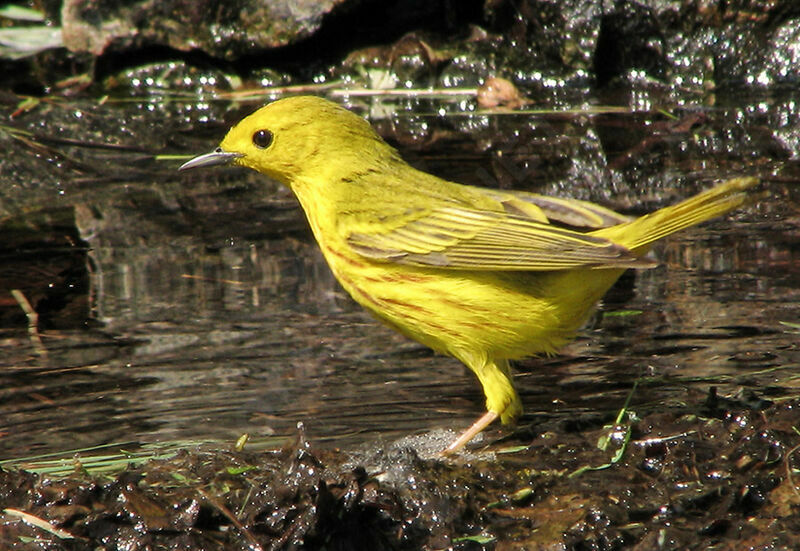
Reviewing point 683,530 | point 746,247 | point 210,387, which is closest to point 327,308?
point 210,387

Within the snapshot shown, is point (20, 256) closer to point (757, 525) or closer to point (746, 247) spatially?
point (746, 247)

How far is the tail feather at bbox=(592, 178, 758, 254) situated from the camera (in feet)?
14.3

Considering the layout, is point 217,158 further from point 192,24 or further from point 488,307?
point 192,24

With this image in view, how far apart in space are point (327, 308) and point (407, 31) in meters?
4.75

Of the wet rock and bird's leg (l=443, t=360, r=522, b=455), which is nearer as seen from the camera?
bird's leg (l=443, t=360, r=522, b=455)

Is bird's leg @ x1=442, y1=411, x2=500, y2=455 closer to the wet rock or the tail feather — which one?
the tail feather

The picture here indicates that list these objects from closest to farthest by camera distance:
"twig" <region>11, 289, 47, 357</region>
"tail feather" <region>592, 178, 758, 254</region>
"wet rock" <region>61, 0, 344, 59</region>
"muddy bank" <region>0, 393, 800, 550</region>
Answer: "muddy bank" <region>0, 393, 800, 550</region> → "tail feather" <region>592, 178, 758, 254</region> → "twig" <region>11, 289, 47, 357</region> → "wet rock" <region>61, 0, 344, 59</region>

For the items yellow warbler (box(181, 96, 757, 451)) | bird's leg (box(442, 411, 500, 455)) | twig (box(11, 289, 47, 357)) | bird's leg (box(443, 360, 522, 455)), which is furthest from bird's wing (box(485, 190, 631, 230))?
twig (box(11, 289, 47, 357))

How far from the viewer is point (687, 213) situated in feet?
14.3

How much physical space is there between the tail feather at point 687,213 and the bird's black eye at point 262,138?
1644mm

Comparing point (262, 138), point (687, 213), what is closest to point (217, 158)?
point (262, 138)

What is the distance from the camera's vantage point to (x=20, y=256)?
6695 mm

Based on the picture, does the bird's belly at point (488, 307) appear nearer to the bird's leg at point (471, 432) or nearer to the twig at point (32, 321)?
the bird's leg at point (471, 432)

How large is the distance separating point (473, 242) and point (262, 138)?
1124 mm
